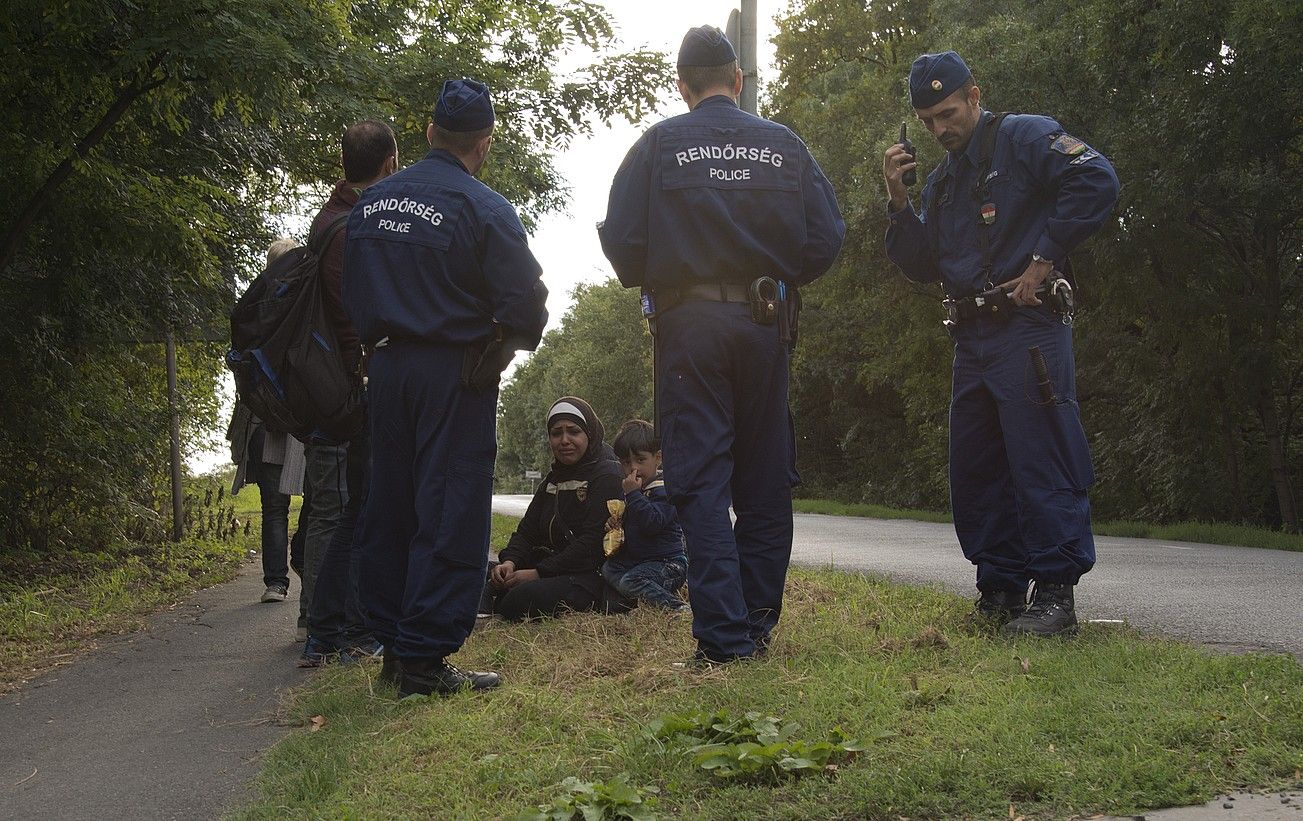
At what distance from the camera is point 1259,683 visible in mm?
3859

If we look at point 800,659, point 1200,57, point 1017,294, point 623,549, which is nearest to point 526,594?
point 623,549

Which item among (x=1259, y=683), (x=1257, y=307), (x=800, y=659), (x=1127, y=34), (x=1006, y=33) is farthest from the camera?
(x=1006, y=33)

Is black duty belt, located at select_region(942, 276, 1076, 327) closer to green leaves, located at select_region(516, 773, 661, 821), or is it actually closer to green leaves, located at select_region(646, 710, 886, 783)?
green leaves, located at select_region(646, 710, 886, 783)

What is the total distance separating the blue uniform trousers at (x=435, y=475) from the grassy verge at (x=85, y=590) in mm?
2457

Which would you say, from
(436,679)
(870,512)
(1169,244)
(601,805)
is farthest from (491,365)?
(870,512)

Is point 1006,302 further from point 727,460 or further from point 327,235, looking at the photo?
point 327,235

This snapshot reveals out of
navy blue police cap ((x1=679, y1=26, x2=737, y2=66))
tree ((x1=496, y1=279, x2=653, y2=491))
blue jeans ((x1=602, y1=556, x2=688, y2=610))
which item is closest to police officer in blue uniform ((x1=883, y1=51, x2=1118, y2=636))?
navy blue police cap ((x1=679, y1=26, x2=737, y2=66))

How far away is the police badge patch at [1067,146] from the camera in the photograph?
513 cm

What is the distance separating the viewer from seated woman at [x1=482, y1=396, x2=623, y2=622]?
6523 millimetres

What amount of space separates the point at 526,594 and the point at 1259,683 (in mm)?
3602

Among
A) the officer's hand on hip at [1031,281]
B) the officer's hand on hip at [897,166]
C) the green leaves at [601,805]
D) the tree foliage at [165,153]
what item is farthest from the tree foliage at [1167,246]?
the green leaves at [601,805]

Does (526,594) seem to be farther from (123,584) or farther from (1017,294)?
(123,584)

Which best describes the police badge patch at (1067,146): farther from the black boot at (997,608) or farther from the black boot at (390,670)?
the black boot at (390,670)

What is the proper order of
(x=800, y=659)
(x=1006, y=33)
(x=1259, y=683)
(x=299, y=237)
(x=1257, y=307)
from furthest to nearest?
(x=1006, y=33) < (x=1257, y=307) < (x=299, y=237) < (x=800, y=659) < (x=1259, y=683)
